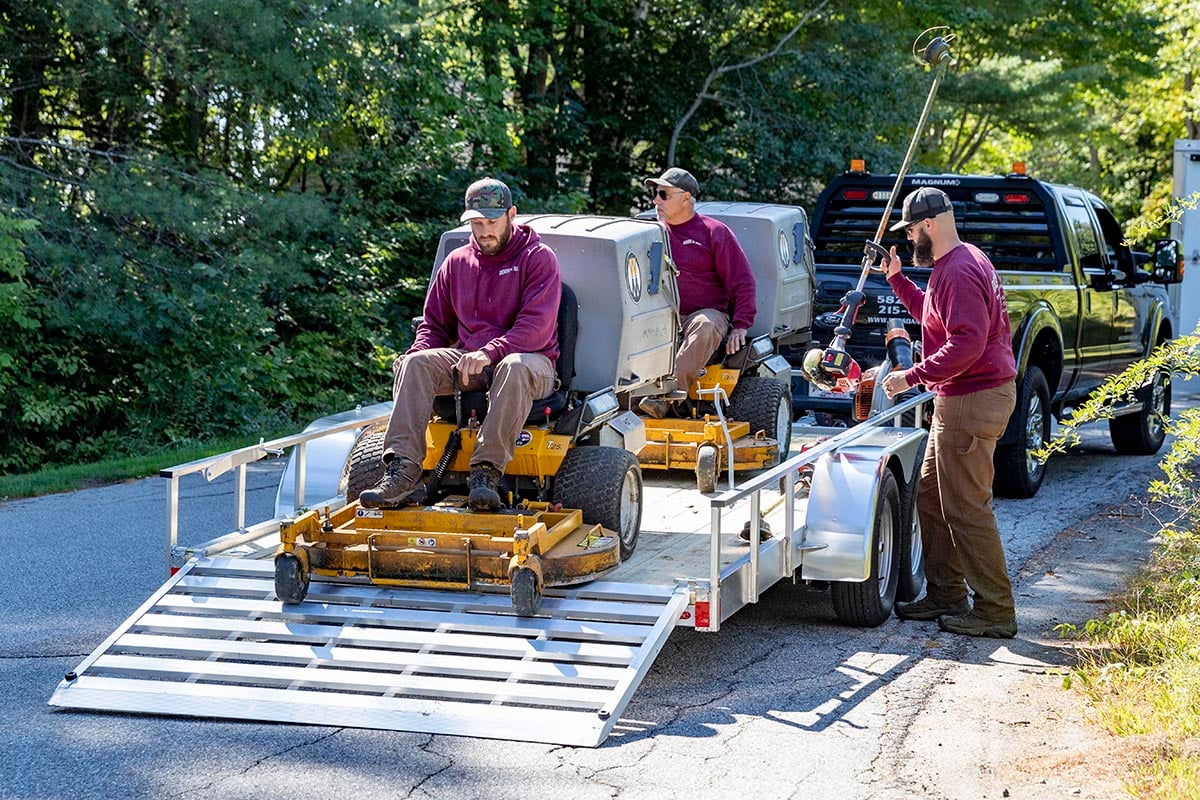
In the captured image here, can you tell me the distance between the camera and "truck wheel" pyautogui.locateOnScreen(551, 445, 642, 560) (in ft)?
23.5

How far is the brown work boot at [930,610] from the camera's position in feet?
25.7

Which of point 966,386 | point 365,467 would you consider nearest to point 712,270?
point 966,386

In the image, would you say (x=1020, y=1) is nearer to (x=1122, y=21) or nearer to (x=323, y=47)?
(x=1122, y=21)

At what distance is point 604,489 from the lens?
719 cm

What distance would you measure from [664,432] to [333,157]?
9766mm

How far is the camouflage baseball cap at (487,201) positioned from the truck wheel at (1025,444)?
502 cm

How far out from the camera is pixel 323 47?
15211 mm

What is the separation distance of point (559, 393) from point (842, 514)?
148 cm

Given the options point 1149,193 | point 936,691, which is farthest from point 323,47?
point 1149,193

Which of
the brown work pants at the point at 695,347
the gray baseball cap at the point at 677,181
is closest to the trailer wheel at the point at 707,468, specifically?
the brown work pants at the point at 695,347

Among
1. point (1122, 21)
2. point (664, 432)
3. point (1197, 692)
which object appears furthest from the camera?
point (1122, 21)

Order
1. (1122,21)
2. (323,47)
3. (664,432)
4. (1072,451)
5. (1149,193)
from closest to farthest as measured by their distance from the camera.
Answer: (664,432)
(1072,451)
(323,47)
(1122,21)
(1149,193)

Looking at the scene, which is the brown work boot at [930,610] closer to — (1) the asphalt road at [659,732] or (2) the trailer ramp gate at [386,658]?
(1) the asphalt road at [659,732]

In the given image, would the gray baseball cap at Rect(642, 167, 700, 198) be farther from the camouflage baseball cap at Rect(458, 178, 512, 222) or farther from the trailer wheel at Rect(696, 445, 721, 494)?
the camouflage baseball cap at Rect(458, 178, 512, 222)
